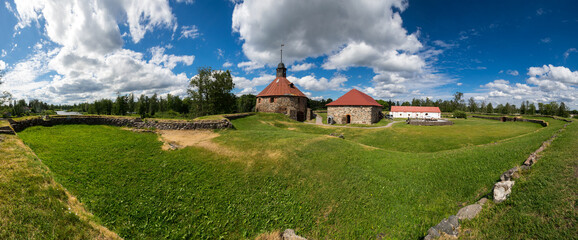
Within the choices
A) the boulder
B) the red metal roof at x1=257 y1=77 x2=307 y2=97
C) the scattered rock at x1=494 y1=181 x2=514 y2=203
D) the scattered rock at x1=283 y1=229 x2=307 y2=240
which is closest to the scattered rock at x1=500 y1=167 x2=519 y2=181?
the scattered rock at x1=494 y1=181 x2=514 y2=203

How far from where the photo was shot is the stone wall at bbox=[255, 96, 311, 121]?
3703 cm

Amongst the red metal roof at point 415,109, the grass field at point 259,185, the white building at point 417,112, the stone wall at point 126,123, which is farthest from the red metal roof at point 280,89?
the red metal roof at point 415,109

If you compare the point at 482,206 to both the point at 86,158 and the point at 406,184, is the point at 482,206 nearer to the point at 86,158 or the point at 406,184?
the point at 406,184

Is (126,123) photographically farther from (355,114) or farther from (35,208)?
(355,114)

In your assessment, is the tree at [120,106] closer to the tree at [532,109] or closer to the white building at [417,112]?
the white building at [417,112]

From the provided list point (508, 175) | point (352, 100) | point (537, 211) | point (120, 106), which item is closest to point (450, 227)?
point (537, 211)

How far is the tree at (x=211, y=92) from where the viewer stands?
122 feet

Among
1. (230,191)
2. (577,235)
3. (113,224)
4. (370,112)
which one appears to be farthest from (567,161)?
(370,112)

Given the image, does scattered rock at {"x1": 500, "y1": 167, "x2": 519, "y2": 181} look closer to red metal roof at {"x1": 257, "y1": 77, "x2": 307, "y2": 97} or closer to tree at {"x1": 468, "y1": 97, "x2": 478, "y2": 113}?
red metal roof at {"x1": 257, "y1": 77, "x2": 307, "y2": 97}

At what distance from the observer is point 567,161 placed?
7172 mm

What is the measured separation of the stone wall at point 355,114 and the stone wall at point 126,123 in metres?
23.3

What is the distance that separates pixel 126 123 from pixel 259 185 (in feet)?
47.1

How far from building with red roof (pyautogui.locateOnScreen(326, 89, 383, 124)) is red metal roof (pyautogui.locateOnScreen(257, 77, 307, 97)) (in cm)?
784

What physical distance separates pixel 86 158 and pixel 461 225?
14.8m
